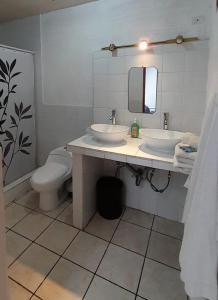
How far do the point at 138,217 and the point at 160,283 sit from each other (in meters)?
0.73

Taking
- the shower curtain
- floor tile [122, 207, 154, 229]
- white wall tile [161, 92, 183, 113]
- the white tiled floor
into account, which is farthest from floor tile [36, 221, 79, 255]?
white wall tile [161, 92, 183, 113]

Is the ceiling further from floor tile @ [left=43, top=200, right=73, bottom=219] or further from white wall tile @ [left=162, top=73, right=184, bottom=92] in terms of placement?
floor tile @ [left=43, top=200, right=73, bottom=219]

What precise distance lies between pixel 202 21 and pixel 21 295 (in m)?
2.36

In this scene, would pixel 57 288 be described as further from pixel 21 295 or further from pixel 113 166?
pixel 113 166

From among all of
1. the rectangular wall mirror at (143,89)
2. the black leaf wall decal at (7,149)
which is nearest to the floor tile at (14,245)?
the black leaf wall decal at (7,149)

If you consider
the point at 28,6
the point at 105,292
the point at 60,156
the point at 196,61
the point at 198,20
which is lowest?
the point at 105,292

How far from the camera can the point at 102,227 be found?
1.93m

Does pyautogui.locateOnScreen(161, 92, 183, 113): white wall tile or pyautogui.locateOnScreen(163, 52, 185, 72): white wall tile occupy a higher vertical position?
pyautogui.locateOnScreen(163, 52, 185, 72): white wall tile

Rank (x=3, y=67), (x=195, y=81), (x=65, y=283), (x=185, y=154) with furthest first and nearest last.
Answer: (x=3, y=67) < (x=195, y=81) < (x=65, y=283) < (x=185, y=154)

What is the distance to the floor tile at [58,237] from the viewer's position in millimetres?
1680

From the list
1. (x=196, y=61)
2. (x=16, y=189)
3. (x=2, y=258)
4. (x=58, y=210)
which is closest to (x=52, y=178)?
(x=58, y=210)

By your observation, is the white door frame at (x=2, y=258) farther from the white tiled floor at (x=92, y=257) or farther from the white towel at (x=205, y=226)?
the white towel at (x=205, y=226)

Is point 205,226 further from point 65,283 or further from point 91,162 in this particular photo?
point 91,162

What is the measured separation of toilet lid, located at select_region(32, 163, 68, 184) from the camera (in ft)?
6.43
